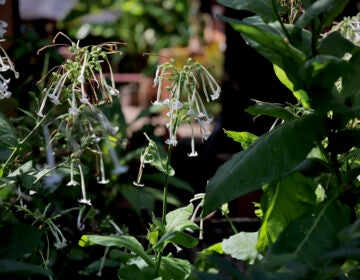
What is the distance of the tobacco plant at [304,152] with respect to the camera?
1137mm

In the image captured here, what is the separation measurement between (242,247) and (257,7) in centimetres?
44

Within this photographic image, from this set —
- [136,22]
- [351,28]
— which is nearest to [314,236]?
[351,28]

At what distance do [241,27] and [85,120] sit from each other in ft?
1.36

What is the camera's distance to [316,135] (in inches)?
48.2

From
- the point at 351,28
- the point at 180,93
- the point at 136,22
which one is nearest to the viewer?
the point at 180,93

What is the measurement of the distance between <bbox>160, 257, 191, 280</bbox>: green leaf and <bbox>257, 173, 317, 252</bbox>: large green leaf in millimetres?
190

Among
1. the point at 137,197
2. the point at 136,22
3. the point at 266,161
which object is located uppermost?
the point at 266,161

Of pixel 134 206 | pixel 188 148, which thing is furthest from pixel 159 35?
pixel 134 206

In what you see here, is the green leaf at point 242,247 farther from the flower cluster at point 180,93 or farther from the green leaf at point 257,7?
the green leaf at point 257,7

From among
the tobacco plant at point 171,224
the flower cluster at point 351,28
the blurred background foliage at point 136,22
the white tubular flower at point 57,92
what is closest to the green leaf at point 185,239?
the tobacco plant at point 171,224

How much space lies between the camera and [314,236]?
3.71ft

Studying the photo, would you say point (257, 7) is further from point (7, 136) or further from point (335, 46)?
point (7, 136)

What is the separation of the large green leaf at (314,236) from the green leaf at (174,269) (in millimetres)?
320

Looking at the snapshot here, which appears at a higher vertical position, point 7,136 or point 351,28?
point 351,28
